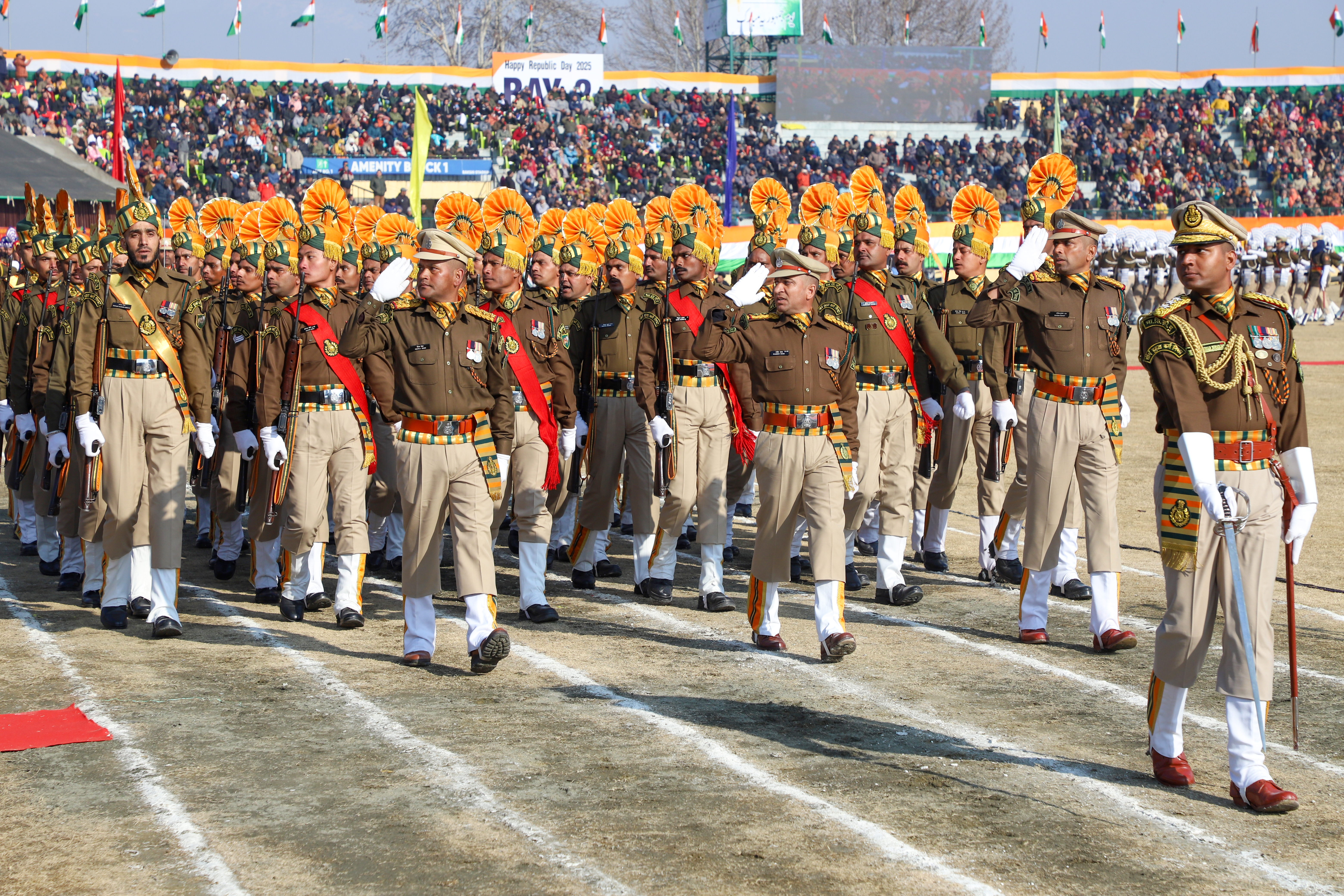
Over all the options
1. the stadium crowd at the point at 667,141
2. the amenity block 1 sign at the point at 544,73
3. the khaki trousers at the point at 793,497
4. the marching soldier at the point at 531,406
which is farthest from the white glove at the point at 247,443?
the amenity block 1 sign at the point at 544,73

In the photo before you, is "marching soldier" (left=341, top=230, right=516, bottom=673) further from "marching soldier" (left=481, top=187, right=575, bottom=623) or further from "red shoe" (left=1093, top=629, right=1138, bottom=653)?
"red shoe" (left=1093, top=629, right=1138, bottom=653)

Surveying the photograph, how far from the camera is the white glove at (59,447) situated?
882cm

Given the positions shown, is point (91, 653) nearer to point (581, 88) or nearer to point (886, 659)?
point (886, 659)

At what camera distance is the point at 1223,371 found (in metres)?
5.59

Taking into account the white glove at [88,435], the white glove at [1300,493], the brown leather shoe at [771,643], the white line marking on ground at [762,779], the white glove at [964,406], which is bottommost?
the white line marking on ground at [762,779]

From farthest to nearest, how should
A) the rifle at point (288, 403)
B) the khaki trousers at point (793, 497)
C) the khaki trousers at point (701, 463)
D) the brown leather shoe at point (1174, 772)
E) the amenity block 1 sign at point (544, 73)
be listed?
the amenity block 1 sign at point (544, 73), the khaki trousers at point (701, 463), the rifle at point (288, 403), the khaki trousers at point (793, 497), the brown leather shoe at point (1174, 772)

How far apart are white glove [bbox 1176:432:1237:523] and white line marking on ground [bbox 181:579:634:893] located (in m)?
2.44

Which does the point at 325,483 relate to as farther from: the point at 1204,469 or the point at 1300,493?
the point at 1300,493

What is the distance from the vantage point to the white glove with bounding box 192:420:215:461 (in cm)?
855

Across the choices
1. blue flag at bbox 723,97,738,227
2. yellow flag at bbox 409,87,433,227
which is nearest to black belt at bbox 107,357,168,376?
yellow flag at bbox 409,87,433,227

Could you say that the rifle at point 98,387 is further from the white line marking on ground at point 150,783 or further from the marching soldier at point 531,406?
the marching soldier at point 531,406

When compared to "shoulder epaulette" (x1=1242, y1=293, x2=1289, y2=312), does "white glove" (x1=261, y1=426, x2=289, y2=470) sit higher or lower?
lower

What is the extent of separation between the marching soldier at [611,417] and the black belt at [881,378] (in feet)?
4.60

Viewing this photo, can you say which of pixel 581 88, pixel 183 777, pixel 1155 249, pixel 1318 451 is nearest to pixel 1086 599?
pixel 183 777
